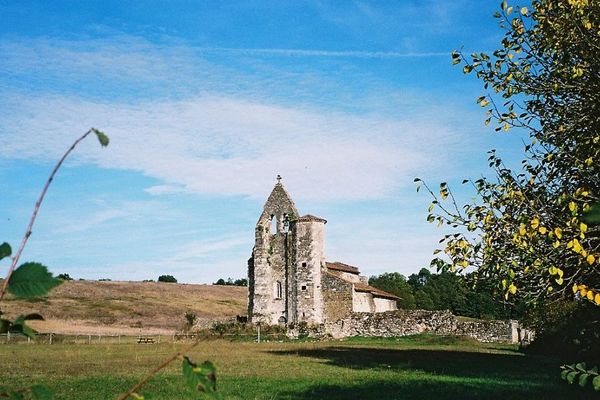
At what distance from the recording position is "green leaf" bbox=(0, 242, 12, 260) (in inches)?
72.9

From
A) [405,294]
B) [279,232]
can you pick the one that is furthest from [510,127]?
[405,294]

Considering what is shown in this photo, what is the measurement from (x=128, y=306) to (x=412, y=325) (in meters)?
53.8

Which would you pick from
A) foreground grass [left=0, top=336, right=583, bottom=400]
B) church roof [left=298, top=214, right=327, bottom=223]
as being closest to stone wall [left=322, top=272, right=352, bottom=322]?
church roof [left=298, top=214, right=327, bottom=223]

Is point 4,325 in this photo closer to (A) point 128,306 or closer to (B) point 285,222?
(B) point 285,222

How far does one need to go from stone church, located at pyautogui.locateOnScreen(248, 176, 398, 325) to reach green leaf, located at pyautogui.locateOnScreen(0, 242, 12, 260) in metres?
57.0

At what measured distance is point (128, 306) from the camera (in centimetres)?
9481

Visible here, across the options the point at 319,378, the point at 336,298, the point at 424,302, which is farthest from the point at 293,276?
the point at 424,302

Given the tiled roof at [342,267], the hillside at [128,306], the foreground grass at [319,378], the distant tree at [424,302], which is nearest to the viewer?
the foreground grass at [319,378]

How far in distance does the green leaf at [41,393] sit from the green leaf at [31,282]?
0.34 meters

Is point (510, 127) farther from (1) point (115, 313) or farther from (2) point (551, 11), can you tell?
(1) point (115, 313)

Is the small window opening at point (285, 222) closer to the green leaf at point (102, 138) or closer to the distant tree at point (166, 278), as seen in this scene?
the green leaf at point (102, 138)

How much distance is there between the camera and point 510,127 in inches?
510

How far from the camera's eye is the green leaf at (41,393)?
6.44 ft

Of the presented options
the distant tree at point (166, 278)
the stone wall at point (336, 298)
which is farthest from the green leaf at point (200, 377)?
the distant tree at point (166, 278)
